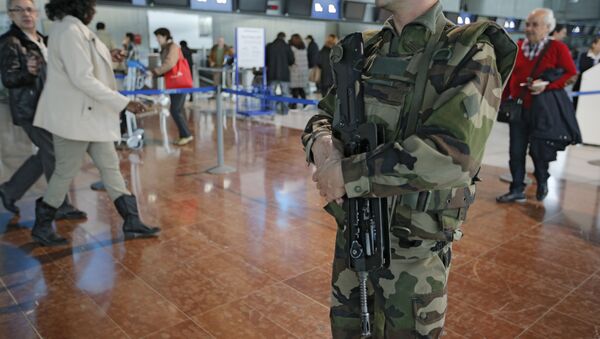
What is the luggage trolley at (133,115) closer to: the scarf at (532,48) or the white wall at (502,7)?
the scarf at (532,48)

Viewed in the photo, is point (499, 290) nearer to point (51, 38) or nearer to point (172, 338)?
point (172, 338)

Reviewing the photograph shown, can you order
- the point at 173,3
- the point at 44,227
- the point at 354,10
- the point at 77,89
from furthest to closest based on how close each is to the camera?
1. the point at 354,10
2. the point at 173,3
3. the point at 44,227
4. the point at 77,89

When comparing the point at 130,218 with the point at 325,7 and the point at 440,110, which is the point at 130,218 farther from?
the point at 325,7

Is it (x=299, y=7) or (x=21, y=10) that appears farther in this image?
(x=299, y=7)

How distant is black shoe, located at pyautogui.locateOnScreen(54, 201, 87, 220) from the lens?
3883mm

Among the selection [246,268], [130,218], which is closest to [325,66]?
[130,218]

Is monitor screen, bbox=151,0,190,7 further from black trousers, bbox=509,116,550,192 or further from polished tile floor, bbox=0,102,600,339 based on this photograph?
black trousers, bbox=509,116,550,192

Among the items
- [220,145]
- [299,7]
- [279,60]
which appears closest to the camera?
[220,145]

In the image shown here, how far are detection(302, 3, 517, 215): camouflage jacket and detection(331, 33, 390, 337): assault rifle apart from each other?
7cm

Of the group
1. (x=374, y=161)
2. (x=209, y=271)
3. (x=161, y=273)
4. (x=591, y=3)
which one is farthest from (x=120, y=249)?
(x=591, y=3)

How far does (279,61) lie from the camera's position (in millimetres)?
10461

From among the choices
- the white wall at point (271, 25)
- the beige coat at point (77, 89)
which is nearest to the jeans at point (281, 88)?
the white wall at point (271, 25)

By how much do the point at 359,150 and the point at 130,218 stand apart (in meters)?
2.67

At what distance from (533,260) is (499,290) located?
60 centimetres
